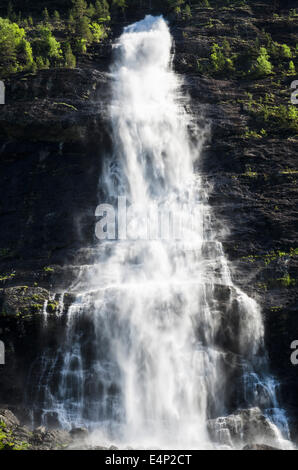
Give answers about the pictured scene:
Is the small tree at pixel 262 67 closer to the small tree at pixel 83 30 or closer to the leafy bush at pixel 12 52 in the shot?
the small tree at pixel 83 30

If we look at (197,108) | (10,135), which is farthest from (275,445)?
(10,135)

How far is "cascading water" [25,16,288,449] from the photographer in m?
17.6

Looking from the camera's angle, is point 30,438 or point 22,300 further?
point 22,300

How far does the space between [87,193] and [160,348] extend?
925cm

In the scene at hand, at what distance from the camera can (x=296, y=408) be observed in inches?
722

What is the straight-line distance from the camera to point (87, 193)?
24828 millimetres

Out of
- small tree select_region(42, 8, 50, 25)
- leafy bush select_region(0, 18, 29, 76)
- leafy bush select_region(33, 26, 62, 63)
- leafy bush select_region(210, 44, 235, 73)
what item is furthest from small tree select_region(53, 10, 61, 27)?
leafy bush select_region(210, 44, 235, 73)

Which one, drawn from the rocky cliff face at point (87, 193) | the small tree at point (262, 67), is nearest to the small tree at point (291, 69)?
the rocky cliff face at point (87, 193)

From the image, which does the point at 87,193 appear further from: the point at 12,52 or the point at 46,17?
the point at 46,17

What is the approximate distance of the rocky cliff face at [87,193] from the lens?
64.2ft

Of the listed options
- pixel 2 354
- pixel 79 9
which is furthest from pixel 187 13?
pixel 2 354

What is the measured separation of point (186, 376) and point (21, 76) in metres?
18.7

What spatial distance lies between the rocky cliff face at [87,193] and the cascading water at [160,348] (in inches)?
31.3

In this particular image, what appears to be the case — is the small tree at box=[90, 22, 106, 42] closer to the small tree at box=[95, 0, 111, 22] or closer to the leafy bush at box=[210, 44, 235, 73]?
the small tree at box=[95, 0, 111, 22]
